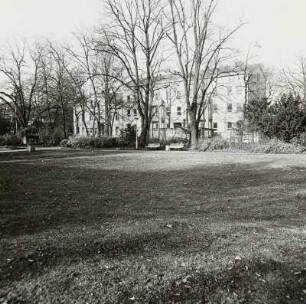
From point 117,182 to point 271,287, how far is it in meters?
7.87

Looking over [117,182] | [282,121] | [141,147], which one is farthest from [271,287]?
[141,147]

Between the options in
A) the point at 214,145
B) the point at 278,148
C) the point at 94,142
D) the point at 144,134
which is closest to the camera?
the point at 278,148

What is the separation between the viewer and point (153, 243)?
5.30 metres

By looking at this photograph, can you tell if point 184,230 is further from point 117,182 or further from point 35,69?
point 35,69

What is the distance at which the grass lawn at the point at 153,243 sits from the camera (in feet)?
12.7

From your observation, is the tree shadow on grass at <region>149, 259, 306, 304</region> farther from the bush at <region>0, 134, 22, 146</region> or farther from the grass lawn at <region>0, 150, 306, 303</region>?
the bush at <region>0, 134, 22, 146</region>

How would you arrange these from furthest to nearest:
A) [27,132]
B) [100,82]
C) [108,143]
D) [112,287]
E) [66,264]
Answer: [100,82]
[27,132]
[108,143]
[66,264]
[112,287]

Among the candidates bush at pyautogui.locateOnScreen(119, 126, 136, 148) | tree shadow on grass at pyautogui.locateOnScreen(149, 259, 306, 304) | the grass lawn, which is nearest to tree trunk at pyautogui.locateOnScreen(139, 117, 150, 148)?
bush at pyautogui.locateOnScreen(119, 126, 136, 148)

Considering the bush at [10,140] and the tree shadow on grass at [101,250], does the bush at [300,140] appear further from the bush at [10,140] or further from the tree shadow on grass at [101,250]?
the bush at [10,140]

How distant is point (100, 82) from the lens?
46.4 m

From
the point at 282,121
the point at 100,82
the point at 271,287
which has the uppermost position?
the point at 100,82

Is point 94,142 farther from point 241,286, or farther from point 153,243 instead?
point 241,286

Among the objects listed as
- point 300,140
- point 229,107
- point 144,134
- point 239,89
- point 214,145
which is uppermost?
point 239,89

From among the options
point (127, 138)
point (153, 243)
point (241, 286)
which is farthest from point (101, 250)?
point (127, 138)
